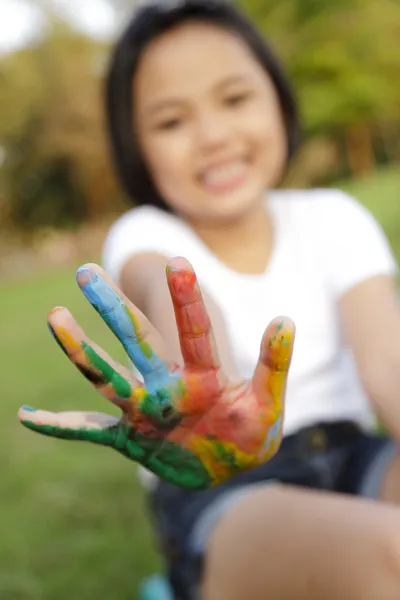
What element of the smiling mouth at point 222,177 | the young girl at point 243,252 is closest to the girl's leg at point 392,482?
the young girl at point 243,252

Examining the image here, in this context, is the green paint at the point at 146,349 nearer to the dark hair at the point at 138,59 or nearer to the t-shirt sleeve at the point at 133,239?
the t-shirt sleeve at the point at 133,239

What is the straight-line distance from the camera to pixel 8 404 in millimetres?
2883

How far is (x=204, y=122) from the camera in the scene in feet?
3.39

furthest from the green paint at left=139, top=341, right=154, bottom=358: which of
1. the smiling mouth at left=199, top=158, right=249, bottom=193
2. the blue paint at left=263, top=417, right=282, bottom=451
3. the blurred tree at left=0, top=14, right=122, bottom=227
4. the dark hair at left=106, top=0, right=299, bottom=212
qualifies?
the blurred tree at left=0, top=14, right=122, bottom=227

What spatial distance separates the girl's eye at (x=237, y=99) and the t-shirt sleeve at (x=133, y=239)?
0.67 feet

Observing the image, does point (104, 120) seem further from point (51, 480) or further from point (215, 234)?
point (51, 480)

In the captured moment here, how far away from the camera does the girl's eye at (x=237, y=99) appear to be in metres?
1.05

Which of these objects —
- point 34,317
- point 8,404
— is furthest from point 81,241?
point 8,404

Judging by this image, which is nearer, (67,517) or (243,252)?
(243,252)

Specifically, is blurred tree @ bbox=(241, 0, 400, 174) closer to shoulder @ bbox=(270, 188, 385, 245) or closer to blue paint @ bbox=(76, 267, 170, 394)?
shoulder @ bbox=(270, 188, 385, 245)

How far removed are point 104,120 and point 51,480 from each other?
1.07m

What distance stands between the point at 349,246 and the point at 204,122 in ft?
0.97

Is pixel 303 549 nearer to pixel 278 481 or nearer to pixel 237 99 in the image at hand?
pixel 278 481

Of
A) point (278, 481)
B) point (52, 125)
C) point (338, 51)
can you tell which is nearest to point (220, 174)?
point (278, 481)
